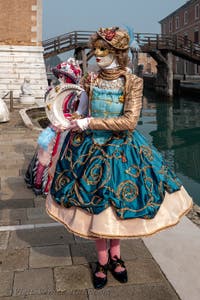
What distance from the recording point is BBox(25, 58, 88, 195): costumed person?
2.81 m

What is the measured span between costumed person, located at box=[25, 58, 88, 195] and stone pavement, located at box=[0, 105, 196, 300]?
433mm

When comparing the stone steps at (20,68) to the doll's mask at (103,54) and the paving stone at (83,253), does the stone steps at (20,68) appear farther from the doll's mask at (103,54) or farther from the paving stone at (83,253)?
the doll's mask at (103,54)

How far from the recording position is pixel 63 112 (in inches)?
113

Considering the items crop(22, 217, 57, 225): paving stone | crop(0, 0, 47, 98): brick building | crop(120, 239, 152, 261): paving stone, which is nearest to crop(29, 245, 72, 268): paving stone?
crop(120, 239, 152, 261): paving stone

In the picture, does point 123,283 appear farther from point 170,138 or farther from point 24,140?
point 170,138

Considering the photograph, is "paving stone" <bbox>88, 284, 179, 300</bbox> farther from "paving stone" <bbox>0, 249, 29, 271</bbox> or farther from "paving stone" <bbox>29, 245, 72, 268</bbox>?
"paving stone" <bbox>0, 249, 29, 271</bbox>

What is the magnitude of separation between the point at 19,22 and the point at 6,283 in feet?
59.1

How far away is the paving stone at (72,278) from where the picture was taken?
2638 mm

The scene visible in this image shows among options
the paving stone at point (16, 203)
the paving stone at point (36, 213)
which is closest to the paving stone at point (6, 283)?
the paving stone at point (36, 213)

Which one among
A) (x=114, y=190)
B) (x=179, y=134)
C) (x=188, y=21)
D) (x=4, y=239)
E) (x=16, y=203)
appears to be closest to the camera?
(x=114, y=190)

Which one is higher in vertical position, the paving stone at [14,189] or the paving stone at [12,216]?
the paving stone at [14,189]

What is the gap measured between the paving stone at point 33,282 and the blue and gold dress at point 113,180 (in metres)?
0.51

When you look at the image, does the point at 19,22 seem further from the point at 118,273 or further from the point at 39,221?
the point at 118,273

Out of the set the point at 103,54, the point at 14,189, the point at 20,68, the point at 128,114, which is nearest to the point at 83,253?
the point at 128,114
